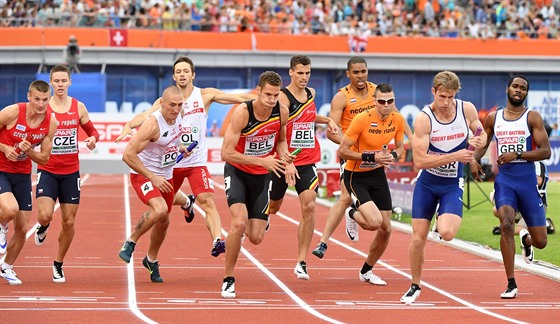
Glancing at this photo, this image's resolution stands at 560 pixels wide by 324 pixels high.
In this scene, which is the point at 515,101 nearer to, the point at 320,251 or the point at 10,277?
the point at 320,251

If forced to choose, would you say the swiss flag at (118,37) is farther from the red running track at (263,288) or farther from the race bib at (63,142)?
the race bib at (63,142)

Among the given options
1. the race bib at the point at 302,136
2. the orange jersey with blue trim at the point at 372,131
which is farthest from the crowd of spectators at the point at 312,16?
the orange jersey with blue trim at the point at 372,131

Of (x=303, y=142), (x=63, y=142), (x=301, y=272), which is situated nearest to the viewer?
(x=63, y=142)

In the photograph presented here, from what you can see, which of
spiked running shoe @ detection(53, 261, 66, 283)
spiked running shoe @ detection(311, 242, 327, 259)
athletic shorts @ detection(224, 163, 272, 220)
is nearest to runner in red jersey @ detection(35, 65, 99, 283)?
spiked running shoe @ detection(53, 261, 66, 283)

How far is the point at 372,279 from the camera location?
1276cm

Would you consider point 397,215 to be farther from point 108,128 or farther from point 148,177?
point 108,128

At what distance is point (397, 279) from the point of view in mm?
13305

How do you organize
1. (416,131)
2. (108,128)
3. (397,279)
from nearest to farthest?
(416,131), (397,279), (108,128)

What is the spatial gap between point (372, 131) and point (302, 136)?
→ 1.20 metres

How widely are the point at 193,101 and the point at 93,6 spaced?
104ft

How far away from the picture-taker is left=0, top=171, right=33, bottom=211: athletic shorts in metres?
12.3

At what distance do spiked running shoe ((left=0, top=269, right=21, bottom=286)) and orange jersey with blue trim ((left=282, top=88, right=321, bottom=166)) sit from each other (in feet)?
11.3

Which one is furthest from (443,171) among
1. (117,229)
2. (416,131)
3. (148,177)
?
(117,229)

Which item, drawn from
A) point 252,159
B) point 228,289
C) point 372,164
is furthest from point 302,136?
point 228,289
